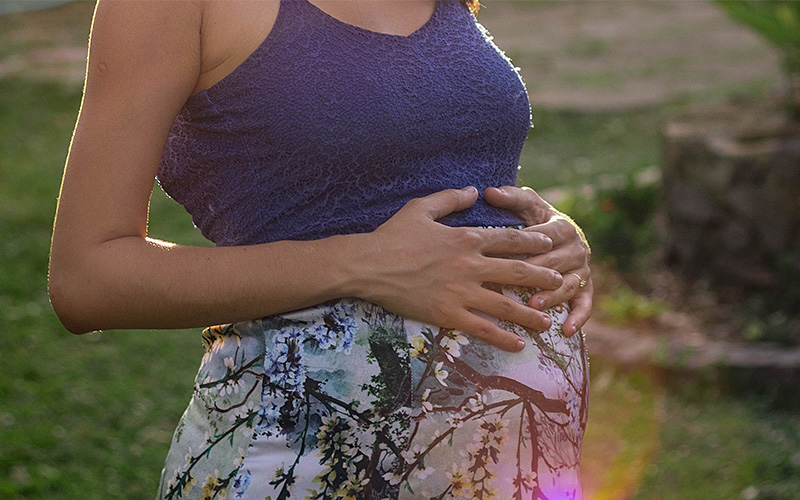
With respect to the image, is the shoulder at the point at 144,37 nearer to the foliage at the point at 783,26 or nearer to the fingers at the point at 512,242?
the fingers at the point at 512,242

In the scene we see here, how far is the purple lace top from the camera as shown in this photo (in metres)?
1.37

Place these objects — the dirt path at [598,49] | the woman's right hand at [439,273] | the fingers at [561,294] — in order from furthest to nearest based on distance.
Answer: the dirt path at [598,49] < the fingers at [561,294] < the woman's right hand at [439,273]

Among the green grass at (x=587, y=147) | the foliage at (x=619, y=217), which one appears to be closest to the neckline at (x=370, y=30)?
the foliage at (x=619, y=217)

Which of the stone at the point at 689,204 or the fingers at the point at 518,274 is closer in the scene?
the fingers at the point at 518,274

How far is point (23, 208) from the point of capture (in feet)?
20.9

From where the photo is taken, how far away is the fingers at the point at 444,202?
4.75 feet

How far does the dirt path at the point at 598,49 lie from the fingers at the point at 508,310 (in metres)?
8.11

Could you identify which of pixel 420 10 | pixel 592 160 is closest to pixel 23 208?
pixel 592 160

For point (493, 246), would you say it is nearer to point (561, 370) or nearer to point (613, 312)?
point (561, 370)

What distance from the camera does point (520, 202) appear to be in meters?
1.65

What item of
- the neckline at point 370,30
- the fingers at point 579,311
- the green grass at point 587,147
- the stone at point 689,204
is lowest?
the green grass at point 587,147

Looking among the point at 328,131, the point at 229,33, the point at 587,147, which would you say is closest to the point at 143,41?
the point at 229,33

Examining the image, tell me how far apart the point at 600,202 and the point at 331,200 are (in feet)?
13.9

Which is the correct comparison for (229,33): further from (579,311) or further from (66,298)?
(579,311)
